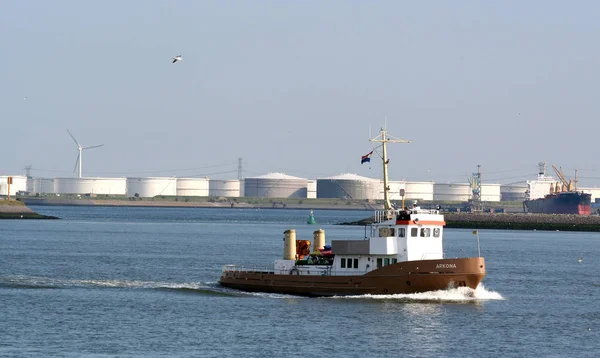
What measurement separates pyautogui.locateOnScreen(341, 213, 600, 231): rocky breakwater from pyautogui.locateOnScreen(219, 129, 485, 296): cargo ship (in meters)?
119

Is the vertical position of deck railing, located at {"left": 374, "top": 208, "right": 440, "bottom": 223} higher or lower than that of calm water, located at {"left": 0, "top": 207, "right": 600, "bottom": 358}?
higher

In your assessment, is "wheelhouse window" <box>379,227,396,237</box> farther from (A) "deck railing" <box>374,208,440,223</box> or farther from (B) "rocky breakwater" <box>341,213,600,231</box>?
(B) "rocky breakwater" <box>341,213,600,231</box>

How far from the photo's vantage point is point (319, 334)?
4691cm

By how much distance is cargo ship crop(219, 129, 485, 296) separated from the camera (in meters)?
56.7

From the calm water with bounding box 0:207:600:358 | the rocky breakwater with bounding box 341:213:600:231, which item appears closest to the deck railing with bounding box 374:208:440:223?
the calm water with bounding box 0:207:600:358

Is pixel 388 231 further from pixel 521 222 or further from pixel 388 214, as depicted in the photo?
pixel 521 222

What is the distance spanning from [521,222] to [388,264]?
136541mm

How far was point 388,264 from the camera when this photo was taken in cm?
5819

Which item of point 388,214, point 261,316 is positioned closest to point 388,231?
point 388,214

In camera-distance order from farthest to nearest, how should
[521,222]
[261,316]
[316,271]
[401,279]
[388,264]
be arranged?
[521,222] < [316,271] < [388,264] < [401,279] < [261,316]

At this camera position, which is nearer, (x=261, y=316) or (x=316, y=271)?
(x=261, y=316)

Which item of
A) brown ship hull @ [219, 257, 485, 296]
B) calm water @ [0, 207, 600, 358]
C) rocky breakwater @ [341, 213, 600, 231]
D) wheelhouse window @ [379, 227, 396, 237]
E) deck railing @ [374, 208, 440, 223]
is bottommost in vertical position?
calm water @ [0, 207, 600, 358]

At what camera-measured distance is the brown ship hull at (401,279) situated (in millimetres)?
56438

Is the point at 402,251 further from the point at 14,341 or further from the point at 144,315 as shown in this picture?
the point at 14,341
